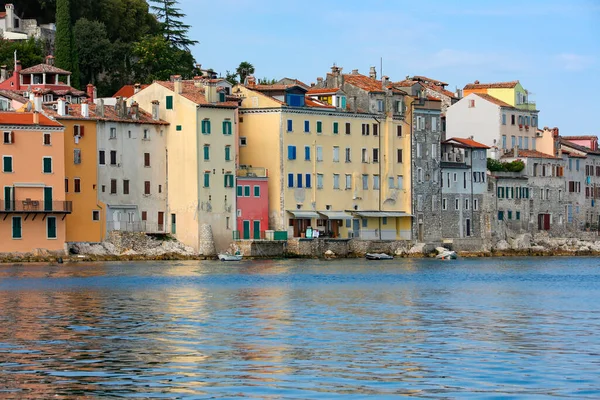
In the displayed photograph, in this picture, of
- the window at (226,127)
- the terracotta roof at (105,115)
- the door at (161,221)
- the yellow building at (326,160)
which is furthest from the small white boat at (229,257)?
the terracotta roof at (105,115)

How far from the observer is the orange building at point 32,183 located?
82.9m

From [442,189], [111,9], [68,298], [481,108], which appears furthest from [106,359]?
[111,9]

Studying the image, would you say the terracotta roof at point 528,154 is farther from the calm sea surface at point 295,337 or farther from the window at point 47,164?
the calm sea surface at point 295,337

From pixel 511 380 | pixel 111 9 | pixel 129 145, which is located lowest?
pixel 511 380

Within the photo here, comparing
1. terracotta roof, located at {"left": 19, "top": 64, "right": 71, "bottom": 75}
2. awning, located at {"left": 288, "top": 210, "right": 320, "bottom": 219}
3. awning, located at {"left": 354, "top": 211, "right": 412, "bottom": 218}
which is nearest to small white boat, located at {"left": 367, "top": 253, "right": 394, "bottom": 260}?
awning, located at {"left": 354, "top": 211, "right": 412, "bottom": 218}

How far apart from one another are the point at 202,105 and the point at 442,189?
24.7 m

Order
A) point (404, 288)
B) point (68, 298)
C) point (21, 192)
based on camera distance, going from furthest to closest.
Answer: point (21, 192) < point (404, 288) < point (68, 298)

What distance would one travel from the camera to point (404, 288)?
6231cm

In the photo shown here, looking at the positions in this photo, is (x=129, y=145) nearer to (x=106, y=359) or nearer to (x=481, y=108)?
(x=481, y=108)

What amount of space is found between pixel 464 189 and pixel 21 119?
37943 millimetres

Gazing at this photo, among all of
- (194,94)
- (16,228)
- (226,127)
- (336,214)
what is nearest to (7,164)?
(16,228)

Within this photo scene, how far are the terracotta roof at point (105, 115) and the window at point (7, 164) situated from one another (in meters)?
3.89

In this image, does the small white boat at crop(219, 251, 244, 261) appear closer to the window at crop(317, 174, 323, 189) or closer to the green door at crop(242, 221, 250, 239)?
the green door at crop(242, 221, 250, 239)

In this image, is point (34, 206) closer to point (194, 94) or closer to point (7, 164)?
point (7, 164)
